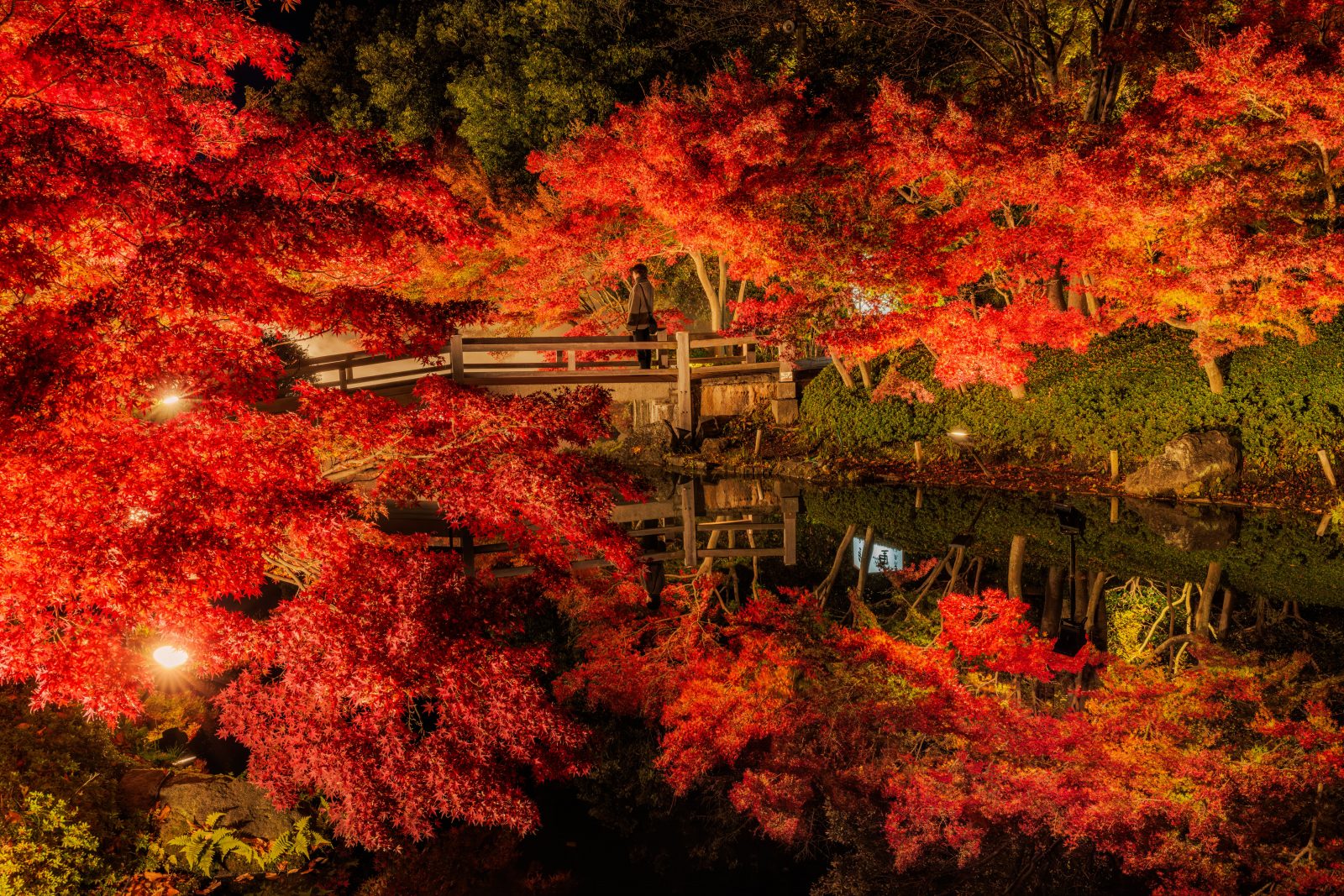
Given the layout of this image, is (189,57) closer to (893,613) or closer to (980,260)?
(893,613)

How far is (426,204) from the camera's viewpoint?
5.52 m

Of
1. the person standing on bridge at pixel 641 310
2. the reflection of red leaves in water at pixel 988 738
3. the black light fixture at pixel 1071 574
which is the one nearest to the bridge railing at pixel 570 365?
the person standing on bridge at pixel 641 310

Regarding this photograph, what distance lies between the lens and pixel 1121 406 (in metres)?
12.2

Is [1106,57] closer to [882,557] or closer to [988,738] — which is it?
[882,557]

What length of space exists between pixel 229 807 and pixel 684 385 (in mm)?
9840

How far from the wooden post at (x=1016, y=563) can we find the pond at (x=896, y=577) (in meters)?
0.02

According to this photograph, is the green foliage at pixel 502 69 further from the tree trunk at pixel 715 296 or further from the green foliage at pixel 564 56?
the tree trunk at pixel 715 296

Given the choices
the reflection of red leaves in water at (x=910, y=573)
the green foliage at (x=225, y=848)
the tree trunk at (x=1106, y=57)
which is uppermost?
the tree trunk at (x=1106, y=57)

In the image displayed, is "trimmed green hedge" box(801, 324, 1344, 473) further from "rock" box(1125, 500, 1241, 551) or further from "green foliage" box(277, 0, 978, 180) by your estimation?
"green foliage" box(277, 0, 978, 180)

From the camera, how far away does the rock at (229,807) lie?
526 cm

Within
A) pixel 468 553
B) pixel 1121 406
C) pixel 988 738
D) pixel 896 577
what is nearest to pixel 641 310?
pixel 468 553

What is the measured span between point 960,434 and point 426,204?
9120 mm

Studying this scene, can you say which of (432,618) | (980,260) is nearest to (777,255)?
(980,260)

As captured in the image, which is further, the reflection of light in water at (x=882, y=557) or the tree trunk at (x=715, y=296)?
the tree trunk at (x=715, y=296)
